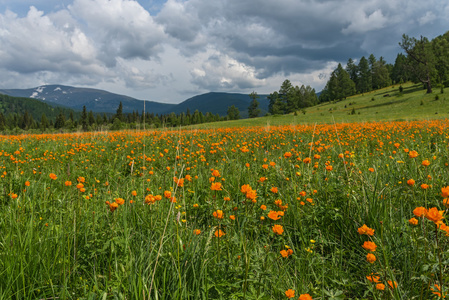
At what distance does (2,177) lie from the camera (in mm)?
3482

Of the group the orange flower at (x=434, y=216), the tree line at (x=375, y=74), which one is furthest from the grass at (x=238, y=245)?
the tree line at (x=375, y=74)

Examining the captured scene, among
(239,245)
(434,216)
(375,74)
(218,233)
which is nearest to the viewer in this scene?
(434,216)

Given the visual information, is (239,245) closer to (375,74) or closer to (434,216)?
(434,216)

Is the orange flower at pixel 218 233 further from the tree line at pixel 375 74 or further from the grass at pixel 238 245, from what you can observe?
the tree line at pixel 375 74

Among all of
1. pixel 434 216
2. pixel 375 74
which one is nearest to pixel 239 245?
pixel 434 216

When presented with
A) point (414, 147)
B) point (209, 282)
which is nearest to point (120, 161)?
point (209, 282)

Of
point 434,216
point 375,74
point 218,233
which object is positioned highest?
point 375,74

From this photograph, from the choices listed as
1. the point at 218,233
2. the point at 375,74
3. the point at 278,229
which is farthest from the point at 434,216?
the point at 375,74

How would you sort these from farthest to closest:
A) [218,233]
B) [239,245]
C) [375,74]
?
[375,74], [239,245], [218,233]

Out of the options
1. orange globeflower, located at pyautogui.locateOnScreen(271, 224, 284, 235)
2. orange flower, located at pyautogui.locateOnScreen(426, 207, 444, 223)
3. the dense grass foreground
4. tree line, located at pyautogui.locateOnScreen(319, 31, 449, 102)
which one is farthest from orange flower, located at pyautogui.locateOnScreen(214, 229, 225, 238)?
tree line, located at pyautogui.locateOnScreen(319, 31, 449, 102)

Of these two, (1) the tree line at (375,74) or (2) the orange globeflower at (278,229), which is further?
(1) the tree line at (375,74)

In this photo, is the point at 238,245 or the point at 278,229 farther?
the point at 238,245

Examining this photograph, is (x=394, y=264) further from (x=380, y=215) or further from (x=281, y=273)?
(x=281, y=273)

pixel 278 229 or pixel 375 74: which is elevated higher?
pixel 375 74
